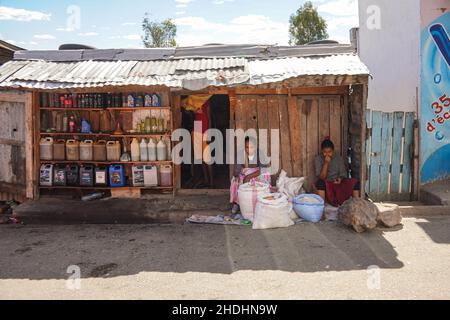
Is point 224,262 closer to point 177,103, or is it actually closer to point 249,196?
point 249,196

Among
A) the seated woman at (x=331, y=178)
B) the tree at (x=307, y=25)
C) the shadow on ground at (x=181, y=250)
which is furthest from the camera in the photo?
the tree at (x=307, y=25)

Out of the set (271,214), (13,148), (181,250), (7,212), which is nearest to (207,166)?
(271,214)

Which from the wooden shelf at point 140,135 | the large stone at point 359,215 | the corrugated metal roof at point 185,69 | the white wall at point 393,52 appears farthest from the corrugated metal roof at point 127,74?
the white wall at point 393,52

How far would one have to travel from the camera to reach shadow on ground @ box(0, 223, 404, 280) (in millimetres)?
5477

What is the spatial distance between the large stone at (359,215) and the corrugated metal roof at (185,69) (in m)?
2.15

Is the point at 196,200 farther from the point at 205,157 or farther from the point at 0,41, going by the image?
the point at 0,41

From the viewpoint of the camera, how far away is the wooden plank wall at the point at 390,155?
884 cm

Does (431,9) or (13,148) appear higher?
(431,9)

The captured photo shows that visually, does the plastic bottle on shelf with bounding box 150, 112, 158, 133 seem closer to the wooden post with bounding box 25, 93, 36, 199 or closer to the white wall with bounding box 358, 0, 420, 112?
the wooden post with bounding box 25, 93, 36, 199

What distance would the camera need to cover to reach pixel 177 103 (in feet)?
28.4

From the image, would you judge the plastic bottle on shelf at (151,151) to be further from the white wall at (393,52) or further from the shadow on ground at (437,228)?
the white wall at (393,52)

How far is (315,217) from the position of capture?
24.3 ft

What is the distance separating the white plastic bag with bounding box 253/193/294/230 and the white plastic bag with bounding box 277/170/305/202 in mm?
852

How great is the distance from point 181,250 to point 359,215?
9.44ft
